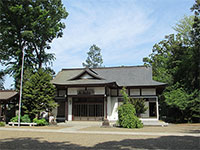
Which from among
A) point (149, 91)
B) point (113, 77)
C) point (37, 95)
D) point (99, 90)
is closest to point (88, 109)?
point (99, 90)

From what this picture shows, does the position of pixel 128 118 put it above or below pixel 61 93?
below

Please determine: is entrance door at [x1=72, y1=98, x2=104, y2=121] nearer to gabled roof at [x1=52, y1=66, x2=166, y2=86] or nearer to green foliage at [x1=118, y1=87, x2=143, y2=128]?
gabled roof at [x1=52, y1=66, x2=166, y2=86]

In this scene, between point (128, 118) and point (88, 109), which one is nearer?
point (128, 118)

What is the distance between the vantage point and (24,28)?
28922 millimetres

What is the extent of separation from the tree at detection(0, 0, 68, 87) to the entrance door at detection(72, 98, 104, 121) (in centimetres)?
847

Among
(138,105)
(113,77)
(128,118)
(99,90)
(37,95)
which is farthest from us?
(113,77)

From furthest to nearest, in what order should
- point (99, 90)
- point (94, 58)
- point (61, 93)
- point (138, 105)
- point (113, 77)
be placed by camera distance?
point (94, 58)
point (113, 77)
point (61, 93)
point (99, 90)
point (138, 105)

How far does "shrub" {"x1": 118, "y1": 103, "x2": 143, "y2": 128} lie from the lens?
19.3 metres

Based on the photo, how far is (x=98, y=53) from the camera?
242ft

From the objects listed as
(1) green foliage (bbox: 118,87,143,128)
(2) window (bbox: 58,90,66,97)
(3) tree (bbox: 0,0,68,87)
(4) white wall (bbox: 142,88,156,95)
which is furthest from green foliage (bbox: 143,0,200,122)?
(3) tree (bbox: 0,0,68,87)

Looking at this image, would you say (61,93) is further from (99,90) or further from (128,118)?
(128,118)

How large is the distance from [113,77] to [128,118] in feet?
38.2

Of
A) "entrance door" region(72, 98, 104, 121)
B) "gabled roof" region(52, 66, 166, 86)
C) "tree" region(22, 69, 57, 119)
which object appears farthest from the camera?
"gabled roof" region(52, 66, 166, 86)

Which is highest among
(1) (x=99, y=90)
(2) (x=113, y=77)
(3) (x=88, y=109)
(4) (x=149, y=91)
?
(2) (x=113, y=77)
